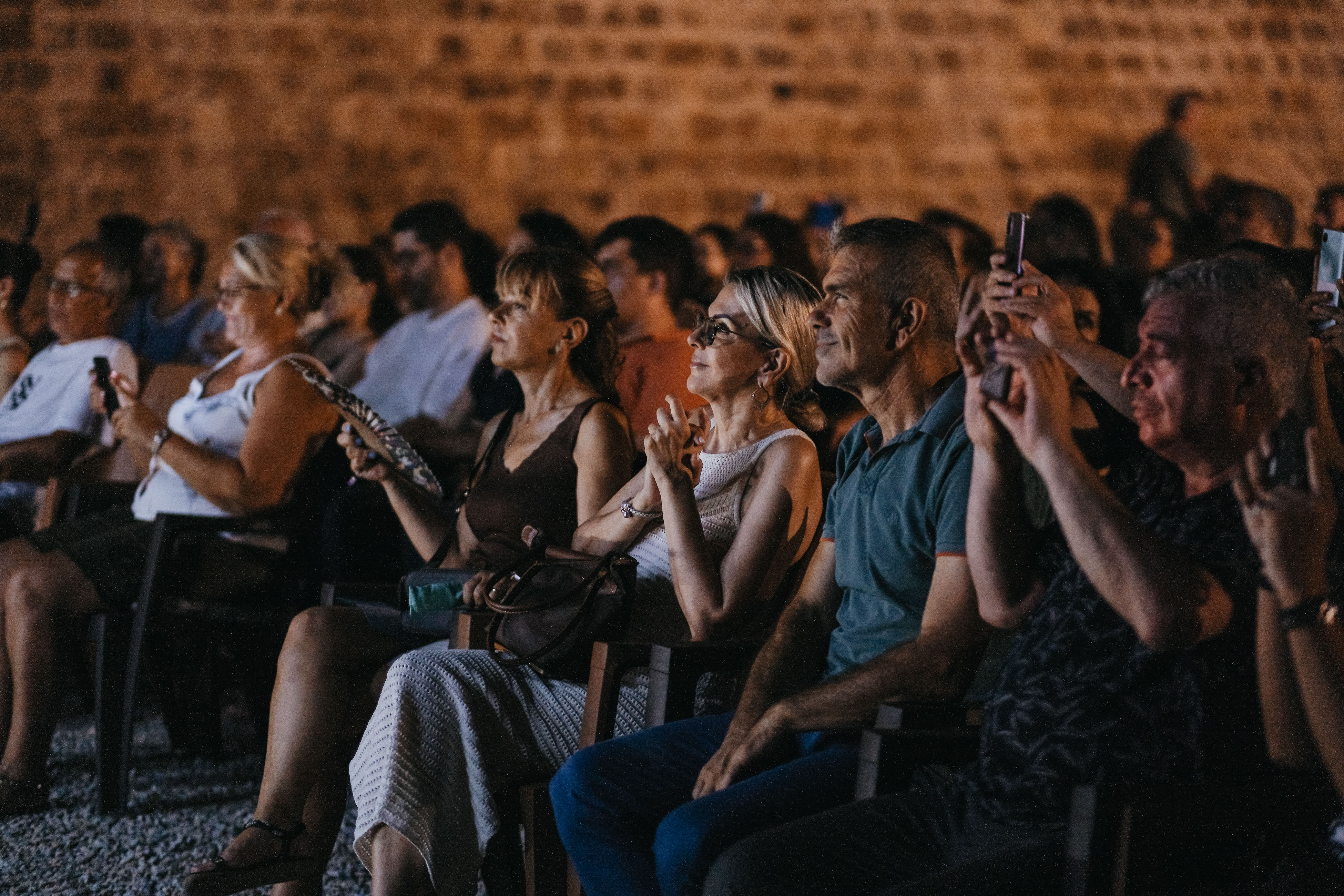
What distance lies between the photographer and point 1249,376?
1.62m

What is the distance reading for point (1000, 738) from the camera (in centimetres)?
170

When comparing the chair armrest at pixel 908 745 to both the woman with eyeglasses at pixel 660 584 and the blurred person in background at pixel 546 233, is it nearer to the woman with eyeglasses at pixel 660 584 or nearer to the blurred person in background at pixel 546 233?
the woman with eyeglasses at pixel 660 584

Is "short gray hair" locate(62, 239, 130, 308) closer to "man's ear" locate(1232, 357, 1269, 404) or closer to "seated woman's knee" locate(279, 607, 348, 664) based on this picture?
"seated woman's knee" locate(279, 607, 348, 664)

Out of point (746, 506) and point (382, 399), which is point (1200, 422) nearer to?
point (746, 506)

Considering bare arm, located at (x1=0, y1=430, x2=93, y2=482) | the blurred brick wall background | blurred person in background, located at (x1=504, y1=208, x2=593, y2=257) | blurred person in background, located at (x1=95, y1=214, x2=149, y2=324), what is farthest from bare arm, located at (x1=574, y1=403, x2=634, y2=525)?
the blurred brick wall background

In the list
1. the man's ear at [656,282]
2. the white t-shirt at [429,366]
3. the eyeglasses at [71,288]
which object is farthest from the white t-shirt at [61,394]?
the man's ear at [656,282]

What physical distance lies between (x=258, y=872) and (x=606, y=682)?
69 cm

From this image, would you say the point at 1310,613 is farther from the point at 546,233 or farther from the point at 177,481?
the point at 546,233

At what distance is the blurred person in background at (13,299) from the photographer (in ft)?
15.2

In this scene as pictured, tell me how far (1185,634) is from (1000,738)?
290 millimetres

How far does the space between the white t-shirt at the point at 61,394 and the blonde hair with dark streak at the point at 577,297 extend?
1722mm

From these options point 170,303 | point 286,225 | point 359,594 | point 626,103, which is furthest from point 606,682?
point 626,103

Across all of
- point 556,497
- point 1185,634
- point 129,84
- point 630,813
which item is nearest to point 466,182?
point 129,84

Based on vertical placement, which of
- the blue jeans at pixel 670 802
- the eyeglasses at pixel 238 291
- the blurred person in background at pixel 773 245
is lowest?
the blue jeans at pixel 670 802
